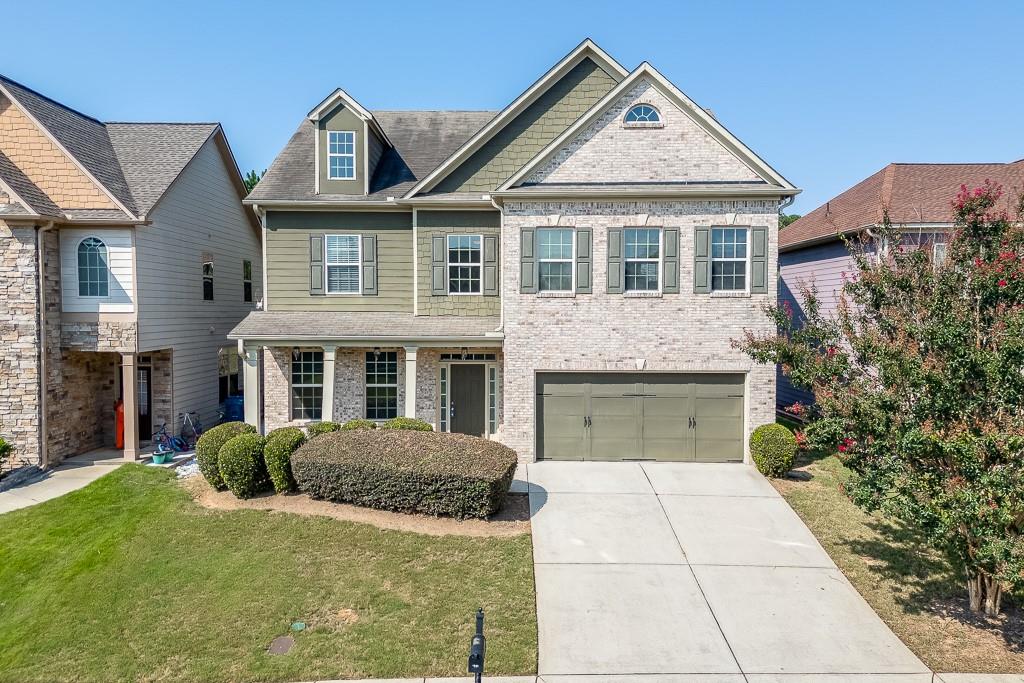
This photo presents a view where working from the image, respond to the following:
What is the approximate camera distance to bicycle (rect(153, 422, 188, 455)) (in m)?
14.5

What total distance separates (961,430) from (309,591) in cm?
842

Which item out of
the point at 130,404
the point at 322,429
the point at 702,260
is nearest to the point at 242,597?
the point at 322,429

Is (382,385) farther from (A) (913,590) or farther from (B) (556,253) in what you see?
(A) (913,590)

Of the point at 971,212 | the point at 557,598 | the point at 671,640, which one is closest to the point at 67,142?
the point at 557,598

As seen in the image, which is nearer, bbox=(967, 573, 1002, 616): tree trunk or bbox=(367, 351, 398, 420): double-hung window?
bbox=(967, 573, 1002, 616): tree trunk

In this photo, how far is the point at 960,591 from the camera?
794cm

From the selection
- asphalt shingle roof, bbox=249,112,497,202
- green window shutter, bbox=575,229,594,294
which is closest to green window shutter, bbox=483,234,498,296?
green window shutter, bbox=575,229,594,294

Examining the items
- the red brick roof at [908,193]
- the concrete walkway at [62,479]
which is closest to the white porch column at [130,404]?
the concrete walkway at [62,479]

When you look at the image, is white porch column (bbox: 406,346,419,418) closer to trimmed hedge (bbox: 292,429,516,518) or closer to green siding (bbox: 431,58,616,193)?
trimmed hedge (bbox: 292,429,516,518)

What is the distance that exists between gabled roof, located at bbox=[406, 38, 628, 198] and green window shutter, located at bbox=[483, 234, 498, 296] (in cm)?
196

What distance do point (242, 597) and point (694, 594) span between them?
6.20 metres

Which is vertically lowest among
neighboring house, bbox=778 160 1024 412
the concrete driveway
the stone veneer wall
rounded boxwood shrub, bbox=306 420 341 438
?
the concrete driveway

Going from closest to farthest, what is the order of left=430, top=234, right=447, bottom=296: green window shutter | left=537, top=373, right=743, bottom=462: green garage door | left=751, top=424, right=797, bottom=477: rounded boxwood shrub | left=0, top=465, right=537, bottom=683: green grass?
1. left=0, top=465, right=537, bottom=683: green grass
2. left=751, top=424, right=797, bottom=477: rounded boxwood shrub
3. left=537, top=373, right=743, bottom=462: green garage door
4. left=430, top=234, right=447, bottom=296: green window shutter

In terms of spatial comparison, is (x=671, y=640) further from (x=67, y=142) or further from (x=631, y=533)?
(x=67, y=142)
